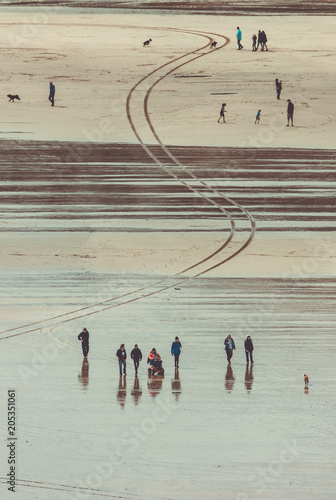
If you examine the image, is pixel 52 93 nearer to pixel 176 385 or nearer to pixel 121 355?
pixel 121 355

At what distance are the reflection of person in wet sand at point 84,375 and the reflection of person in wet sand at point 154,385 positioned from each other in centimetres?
141

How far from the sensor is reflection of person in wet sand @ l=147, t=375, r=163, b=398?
28.2 m

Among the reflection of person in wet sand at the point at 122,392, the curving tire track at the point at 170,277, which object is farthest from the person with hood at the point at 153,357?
the curving tire track at the point at 170,277

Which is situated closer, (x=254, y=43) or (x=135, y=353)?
(x=135, y=353)

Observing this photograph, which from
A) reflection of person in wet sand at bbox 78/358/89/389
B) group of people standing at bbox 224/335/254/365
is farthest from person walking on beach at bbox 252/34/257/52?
reflection of person in wet sand at bbox 78/358/89/389

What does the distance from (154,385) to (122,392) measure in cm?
95

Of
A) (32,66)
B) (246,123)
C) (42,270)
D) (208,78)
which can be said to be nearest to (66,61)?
(32,66)

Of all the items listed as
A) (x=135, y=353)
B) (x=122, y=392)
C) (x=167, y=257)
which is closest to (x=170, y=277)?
(x=167, y=257)

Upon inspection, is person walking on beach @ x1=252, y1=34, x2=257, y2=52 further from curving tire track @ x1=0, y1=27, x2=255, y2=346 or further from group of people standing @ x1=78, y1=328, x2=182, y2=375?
group of people standing @ x1=78, y1=328, x2=182, y2=375

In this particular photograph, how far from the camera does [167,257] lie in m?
40.7

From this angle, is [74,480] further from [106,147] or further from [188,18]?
[188,18]

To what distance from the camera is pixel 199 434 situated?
25.2 meters

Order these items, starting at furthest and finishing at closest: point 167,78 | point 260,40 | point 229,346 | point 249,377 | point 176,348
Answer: point 260,40, point 167,78, point 229,346, point 176,348, point 249,377

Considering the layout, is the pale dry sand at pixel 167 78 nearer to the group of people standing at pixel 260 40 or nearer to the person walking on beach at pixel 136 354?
the group of people standing at pixel 260 40
